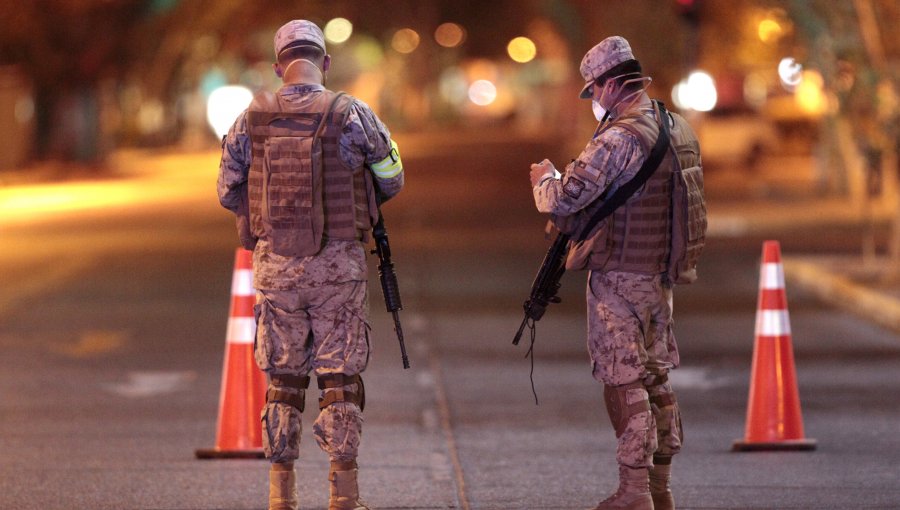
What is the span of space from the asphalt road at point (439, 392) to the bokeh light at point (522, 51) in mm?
117704

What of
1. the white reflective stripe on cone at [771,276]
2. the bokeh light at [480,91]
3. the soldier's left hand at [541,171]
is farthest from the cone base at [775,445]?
the bokeh light at [480,91]

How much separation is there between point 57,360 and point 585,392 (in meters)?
4.08

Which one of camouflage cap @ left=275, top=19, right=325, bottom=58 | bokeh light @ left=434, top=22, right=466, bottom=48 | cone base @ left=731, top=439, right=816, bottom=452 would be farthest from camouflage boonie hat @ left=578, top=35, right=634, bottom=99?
bokeh light @ left=434, top=22, right=466, bottom=48

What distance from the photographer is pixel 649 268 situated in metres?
7.10

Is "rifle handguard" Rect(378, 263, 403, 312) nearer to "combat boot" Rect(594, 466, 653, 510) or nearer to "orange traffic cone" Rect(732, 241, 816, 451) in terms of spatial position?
"combat boot" Rect(594, 466, 653, 510)

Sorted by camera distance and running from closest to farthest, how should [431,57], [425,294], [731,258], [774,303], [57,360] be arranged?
[774,303], [57,360], [425,294], [731,258], [431,57]

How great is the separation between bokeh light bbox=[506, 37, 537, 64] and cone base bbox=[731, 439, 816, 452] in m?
130

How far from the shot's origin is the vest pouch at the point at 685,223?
7.11 metres

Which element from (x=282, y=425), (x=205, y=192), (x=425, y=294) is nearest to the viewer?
(x=282, y=425)

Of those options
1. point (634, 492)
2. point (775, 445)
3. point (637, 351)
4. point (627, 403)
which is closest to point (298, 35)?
point (637, 351)

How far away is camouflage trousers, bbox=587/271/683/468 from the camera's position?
7.04m

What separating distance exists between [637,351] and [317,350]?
123 centimetres

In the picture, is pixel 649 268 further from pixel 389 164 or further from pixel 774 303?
pixel 774 303

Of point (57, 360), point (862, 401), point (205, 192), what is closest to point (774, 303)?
point (862, 401)
